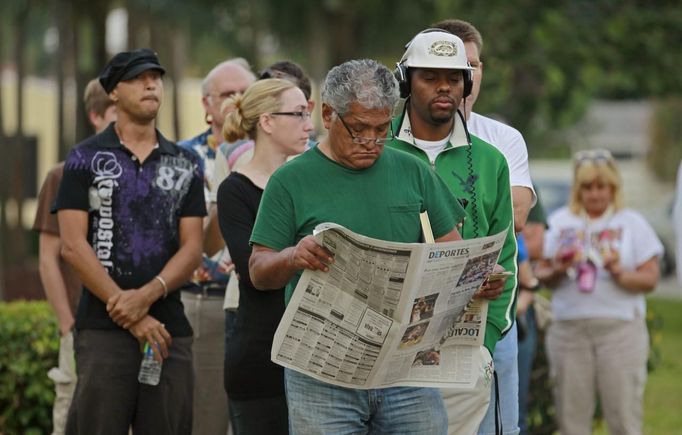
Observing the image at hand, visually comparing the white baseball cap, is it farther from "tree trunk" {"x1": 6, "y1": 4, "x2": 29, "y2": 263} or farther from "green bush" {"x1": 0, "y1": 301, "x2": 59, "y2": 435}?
"tree trunk" {"x1": 6, "y1": 4, "x2": 29, "y2": 263}

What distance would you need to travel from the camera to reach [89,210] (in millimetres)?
6629

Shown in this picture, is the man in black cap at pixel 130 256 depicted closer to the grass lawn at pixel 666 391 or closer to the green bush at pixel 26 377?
the green bush at pixel 26 377

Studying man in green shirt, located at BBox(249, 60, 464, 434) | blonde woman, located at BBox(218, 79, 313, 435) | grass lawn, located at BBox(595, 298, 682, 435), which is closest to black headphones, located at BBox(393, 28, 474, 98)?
man in green shirt, located at BBox(249, 60, 464, 434)

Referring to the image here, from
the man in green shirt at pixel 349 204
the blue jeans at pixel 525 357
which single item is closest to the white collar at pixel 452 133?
the man in green shirt at pixel 349 204

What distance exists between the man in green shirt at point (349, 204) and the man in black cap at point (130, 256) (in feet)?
5.04

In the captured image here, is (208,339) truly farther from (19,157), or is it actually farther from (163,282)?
(19,157)

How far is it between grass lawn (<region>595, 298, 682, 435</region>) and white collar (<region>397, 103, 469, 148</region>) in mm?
5367

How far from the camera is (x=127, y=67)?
671 cm

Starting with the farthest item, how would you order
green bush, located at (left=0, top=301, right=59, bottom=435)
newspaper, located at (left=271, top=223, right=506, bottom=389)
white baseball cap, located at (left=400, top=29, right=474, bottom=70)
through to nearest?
Result: green bush, located at (left=0, top=301, right=59, bottom=435)
white baseball cap, located at (left=400, top=29, right=474, bottom=70)
newspaper, located at (left=271, top=223, right=506, bottom=389)

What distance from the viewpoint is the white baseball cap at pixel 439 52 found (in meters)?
5.62

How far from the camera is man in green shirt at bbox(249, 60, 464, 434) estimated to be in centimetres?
505

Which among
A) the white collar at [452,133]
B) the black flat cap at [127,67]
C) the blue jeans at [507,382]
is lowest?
the blue jeans at [507,382]

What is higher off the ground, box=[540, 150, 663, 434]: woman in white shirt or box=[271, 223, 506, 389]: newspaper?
box=[271, 223, 506, 389]: newspaper

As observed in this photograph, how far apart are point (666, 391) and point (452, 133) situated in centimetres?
918
